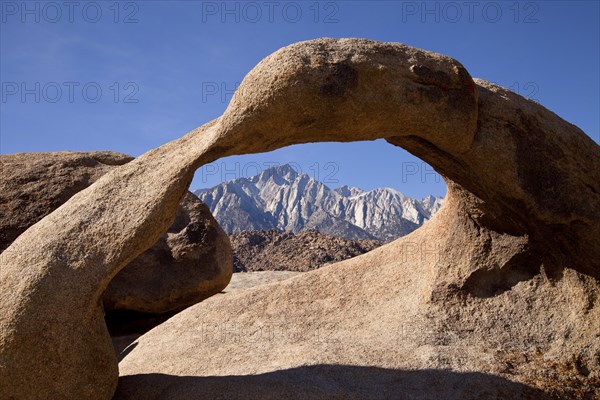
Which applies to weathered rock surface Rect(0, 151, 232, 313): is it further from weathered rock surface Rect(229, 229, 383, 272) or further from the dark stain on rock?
weathered rock surface Rect(229, 229, 383, 272)

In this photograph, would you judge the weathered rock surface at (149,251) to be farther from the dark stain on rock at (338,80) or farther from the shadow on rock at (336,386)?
the dark stain on rock at (338,80)

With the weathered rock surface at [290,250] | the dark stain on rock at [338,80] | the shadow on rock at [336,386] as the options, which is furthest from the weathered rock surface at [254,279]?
the dark stain on rock at [338,80]

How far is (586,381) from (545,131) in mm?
2328

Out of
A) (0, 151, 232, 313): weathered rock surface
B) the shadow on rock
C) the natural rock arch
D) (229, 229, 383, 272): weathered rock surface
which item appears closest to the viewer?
the natural rock arch

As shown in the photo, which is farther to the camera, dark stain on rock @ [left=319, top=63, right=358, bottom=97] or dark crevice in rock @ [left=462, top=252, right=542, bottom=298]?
dark crevice in rock @ [left=462, top=252, right=542, bottom=298]

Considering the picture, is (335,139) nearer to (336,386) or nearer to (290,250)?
(336,386)

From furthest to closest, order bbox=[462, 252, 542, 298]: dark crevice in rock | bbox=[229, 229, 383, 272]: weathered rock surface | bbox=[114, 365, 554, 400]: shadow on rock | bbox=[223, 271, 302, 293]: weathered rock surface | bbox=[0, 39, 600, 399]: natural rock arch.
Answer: bbox=[229, 229, 383, 272]: weathered rock surface < bbox=[223, 271, 302, 293]: weathered rock surface < bbox=[462, 252, 542, 298]: dark crevice in rock < bbox=[114, 365, 554, 400]: shadow on rock < bbox=[0, 39, 600, 399]: natural rock arch

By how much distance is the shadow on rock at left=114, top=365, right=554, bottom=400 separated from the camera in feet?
15.8

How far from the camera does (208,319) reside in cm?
724

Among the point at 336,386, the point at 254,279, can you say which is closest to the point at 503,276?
the point at 336,386

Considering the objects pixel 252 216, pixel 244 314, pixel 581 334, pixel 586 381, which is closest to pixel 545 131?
pixel 581 334

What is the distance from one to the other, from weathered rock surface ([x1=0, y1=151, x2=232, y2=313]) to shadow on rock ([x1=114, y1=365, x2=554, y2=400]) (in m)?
2.18

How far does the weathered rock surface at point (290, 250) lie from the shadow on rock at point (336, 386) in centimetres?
1420

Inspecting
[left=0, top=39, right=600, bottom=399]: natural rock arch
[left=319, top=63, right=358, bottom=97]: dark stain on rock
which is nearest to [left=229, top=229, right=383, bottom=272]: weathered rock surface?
[left=0, top=39, right=600, bottom=399]: natural rock arch
